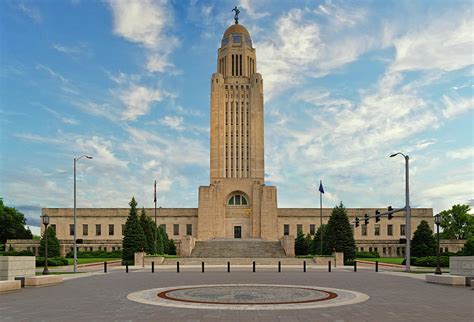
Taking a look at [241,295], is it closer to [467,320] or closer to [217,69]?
[467,320]

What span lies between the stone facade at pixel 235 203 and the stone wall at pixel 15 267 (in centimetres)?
5519

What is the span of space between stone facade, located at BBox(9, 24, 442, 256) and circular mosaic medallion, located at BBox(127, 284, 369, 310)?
188ft

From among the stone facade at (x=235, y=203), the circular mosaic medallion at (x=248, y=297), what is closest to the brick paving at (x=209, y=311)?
the circular mosaic medallion at (x=248, y=297)

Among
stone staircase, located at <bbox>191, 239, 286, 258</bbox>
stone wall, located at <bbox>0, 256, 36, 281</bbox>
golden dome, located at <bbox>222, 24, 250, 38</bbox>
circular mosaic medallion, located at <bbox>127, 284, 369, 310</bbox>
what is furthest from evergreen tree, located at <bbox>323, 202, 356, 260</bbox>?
golden dome, located at <bbox>222, 24, 250, 38</bbox>

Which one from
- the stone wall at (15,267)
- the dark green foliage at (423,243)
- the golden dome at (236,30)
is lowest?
the dark green foliage at (423,243)

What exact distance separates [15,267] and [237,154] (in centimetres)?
6207

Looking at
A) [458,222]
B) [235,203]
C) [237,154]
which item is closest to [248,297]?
[235,203]

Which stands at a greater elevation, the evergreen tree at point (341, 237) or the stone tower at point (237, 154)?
the stone tower at point (237, 154)

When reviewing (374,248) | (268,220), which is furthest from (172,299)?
(374,248)

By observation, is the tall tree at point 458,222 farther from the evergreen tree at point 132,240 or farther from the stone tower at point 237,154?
the evergreen tree at point 132,240

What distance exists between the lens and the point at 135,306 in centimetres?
1469

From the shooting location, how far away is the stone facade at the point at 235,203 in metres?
77.8

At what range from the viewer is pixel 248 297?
16812mm

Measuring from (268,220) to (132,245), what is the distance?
102 feet
